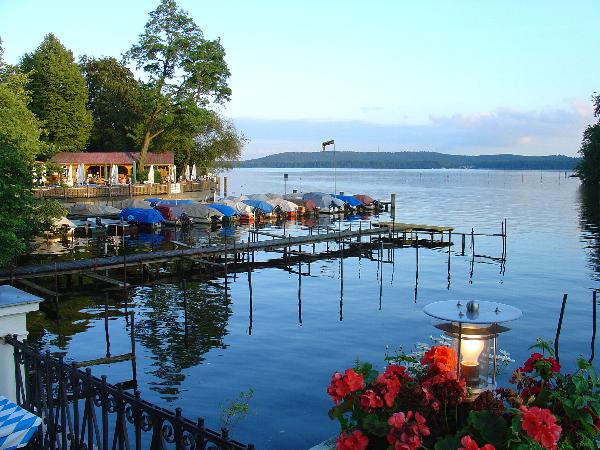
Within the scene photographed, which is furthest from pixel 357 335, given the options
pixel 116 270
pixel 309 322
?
pixel 116 270

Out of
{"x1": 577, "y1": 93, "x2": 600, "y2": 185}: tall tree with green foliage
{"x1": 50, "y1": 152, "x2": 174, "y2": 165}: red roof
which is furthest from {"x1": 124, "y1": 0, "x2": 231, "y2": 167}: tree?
{"x1": 577, "y1": 93, "x2": 600, "y2": 185}: tall tree with green foliage

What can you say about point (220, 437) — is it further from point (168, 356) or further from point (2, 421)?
point (168, 356)

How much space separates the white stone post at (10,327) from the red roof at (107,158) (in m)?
66.1

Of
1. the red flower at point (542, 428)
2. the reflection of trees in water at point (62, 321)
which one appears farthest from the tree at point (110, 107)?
the red flower at point (542, 428)

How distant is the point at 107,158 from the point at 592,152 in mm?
78011

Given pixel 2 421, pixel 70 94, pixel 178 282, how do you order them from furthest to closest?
pixel 70 94 → pixel 178 282 → pixel 2 421

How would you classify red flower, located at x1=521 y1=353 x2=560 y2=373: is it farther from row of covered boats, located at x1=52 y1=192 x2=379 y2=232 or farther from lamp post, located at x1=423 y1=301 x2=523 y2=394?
row of covered boats, located at x1=52 y1=192 x2=379 y2=232

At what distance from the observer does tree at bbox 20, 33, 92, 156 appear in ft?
240

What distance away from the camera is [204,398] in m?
17.7

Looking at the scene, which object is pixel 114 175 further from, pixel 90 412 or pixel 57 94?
pixel 90 412

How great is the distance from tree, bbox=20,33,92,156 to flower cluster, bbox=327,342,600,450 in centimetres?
7213

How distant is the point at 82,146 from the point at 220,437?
7652 cm

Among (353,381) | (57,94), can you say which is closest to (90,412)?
(353,381)

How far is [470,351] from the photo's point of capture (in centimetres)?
736
